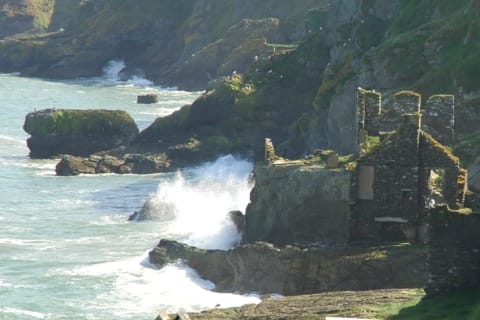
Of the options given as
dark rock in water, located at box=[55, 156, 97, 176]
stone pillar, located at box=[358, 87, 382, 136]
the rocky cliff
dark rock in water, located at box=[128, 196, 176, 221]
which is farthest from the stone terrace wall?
dark rock in water, located at box=[55, 156, 97, 176]

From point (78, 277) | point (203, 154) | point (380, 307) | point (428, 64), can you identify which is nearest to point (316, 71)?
point (203, 154)

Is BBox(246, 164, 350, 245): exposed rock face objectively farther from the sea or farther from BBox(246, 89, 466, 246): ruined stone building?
the sea

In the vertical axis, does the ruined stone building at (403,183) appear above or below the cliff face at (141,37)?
below

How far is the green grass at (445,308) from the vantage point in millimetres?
24828

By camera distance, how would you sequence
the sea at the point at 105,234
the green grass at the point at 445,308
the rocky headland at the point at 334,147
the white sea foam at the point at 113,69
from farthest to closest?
the white sea foam at the point at 113,69 → the sea at the point at 105,234 → the rocky headland at the point at 334,147 → the green grass at the point at 445,308

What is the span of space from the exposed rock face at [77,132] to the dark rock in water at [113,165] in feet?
17.5

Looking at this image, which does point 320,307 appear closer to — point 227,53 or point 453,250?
point 453,250

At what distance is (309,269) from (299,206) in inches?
172

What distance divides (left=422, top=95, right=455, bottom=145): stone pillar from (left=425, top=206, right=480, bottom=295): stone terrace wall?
15.2 meters

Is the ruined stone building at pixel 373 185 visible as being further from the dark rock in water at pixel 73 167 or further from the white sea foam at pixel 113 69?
the white sea foam at pixel 113 69

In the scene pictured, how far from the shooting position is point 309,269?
125ft

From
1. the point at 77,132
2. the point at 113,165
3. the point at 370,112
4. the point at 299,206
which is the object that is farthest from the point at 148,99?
the point at 370,112

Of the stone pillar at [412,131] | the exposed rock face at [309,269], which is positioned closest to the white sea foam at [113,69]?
the exposed rock face at [309,269]

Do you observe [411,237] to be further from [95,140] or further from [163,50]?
[163,50]
